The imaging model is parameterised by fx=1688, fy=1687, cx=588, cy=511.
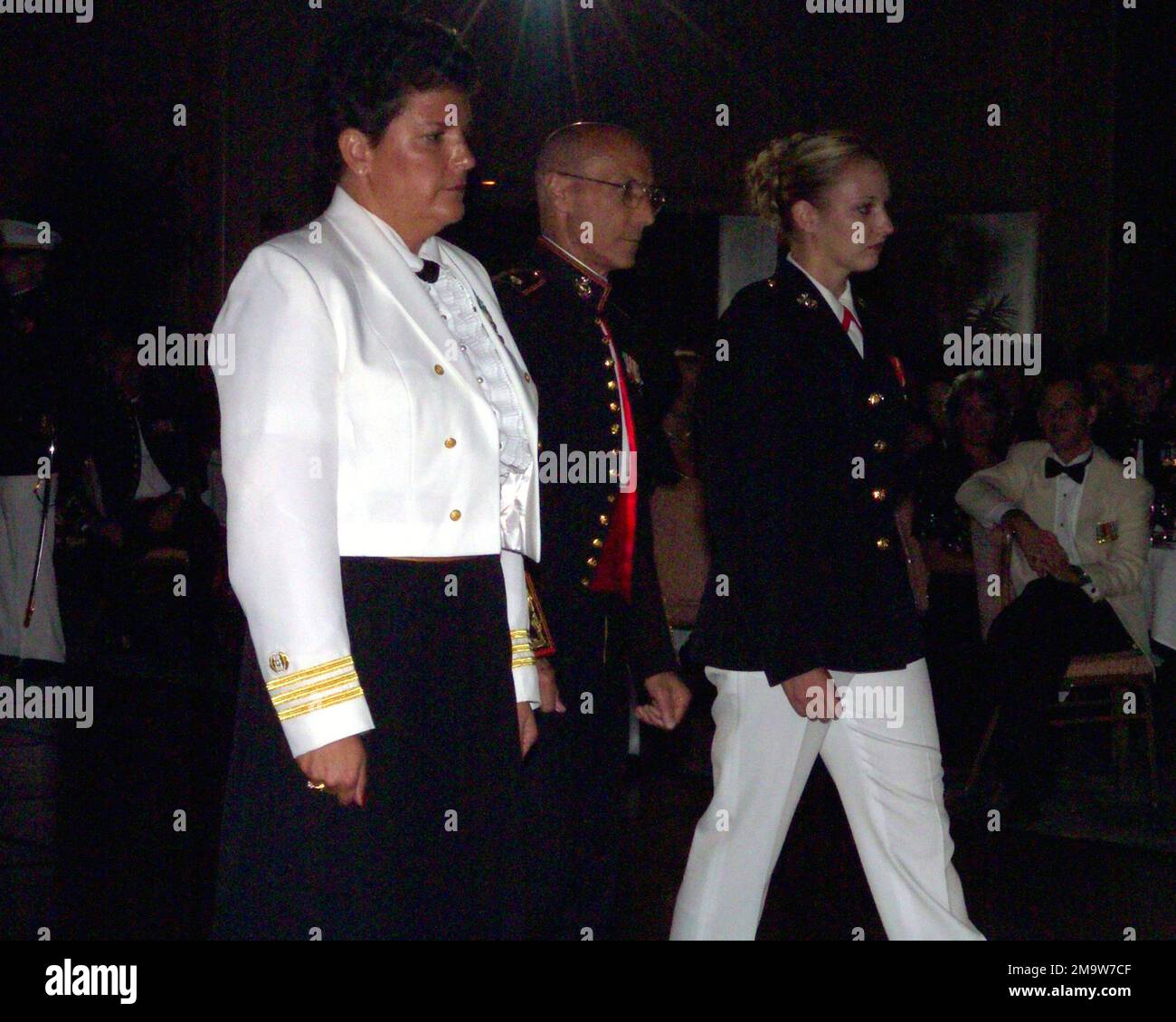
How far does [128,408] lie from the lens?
7855 millimetres

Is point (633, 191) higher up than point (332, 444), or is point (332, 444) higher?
point (633, 191)

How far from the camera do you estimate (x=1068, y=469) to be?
19.0 feet

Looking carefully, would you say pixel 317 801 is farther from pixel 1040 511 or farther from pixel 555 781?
pixel 1040 511

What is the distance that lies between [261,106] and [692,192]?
267cm

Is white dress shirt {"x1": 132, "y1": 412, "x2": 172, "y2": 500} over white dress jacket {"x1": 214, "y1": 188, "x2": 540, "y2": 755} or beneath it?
over

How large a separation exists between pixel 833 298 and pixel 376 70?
1.20m

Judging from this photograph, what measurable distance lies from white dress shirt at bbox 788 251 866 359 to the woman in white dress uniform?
1.01m

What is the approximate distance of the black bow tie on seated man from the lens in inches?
86.6

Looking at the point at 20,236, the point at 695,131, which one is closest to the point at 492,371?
the point at 20,236

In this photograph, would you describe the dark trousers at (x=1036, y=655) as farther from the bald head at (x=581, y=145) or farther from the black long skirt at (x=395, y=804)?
the black long skirt at (x=395, y=804)

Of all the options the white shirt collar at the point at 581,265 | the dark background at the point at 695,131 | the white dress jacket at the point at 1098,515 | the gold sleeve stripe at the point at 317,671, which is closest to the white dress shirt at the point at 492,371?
the gold sleeve stripe at the point at 317,671

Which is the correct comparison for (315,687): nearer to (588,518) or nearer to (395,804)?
(395,804)

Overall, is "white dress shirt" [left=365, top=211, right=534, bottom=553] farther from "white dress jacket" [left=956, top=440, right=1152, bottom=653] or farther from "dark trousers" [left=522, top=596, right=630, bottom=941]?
"white dress jacket" [left=956, top=440, right=1152, bottom=653]

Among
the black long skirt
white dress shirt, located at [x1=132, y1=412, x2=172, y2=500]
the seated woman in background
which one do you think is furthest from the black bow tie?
white dress shirt, located at [x1=132, y1=412, x2=172, y2=500]
